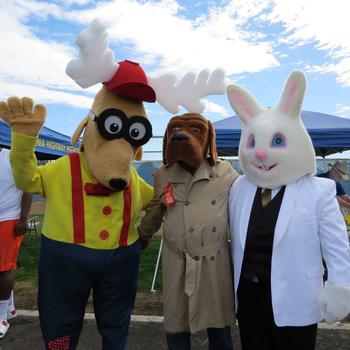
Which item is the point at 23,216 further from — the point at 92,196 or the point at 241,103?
the point at 241,103

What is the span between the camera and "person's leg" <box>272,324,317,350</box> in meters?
1.97

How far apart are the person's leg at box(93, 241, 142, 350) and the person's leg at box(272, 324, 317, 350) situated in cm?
91

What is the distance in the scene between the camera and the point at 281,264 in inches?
76.1

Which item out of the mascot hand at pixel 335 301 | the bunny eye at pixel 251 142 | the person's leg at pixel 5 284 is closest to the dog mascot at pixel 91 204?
the bunny eye at pixel 251 142

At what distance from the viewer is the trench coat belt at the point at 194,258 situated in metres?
2.22

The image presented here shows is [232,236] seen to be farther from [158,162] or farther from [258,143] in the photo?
[158,162]

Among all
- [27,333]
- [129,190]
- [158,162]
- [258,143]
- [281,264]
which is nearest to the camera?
[281,264]

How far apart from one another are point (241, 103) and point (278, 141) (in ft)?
1.13

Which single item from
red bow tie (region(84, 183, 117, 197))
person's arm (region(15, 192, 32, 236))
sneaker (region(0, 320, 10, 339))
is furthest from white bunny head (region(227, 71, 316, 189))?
sneaker (region(0, 320, 10, 339))

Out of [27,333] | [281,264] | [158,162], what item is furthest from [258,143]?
[158,162]

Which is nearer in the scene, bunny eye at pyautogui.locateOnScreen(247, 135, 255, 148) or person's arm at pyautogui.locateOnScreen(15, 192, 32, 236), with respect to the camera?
bunny eye at pyautogui.locateOnScreen(247, 135, 255, 148)

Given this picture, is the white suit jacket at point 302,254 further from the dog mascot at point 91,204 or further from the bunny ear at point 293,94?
the dog mascot at point 91,204

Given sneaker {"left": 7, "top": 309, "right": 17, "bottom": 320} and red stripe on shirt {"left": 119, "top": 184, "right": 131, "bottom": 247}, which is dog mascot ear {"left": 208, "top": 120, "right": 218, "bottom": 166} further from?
sneaker {"left": 7, "top": 309, "right": 17, "bottom": 320}

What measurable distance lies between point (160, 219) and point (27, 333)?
1753mm
